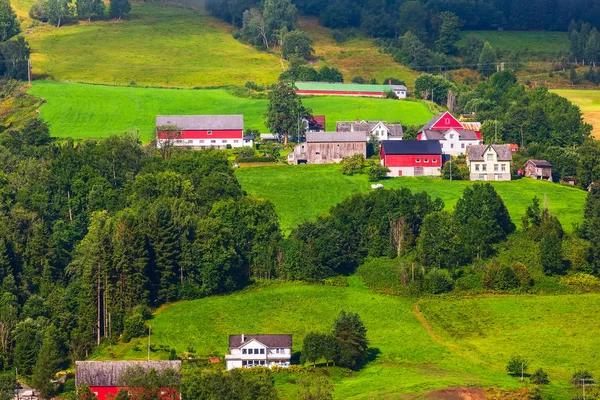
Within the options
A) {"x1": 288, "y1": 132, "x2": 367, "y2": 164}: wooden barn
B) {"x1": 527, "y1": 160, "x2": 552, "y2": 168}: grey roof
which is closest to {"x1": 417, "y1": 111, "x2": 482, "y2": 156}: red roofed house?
{"x1": 288, "y1": 132, "x2": 367, "y2": 164}: wooden barn

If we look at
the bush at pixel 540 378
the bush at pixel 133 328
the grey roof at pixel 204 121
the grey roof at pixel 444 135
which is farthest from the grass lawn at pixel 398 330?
the grey roof at pixel 204 121

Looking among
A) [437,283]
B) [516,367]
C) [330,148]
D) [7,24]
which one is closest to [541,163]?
[330,148]

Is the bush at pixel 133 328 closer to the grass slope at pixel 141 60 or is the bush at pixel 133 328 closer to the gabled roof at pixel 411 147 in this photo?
the gabled roof at pixel 411 147

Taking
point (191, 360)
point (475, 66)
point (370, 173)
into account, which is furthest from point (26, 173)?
point (475, 66)

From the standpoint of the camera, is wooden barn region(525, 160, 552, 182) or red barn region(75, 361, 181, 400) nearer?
red barn region(75, 361, 181, 400)

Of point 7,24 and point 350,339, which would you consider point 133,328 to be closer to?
point 350,339

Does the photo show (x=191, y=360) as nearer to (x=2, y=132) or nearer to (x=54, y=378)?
(x=54, y=378)

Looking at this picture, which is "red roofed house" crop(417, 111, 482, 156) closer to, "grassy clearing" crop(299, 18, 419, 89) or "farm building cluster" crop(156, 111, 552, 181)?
"farm building cluster" crop(156, 111, 552, 181)
